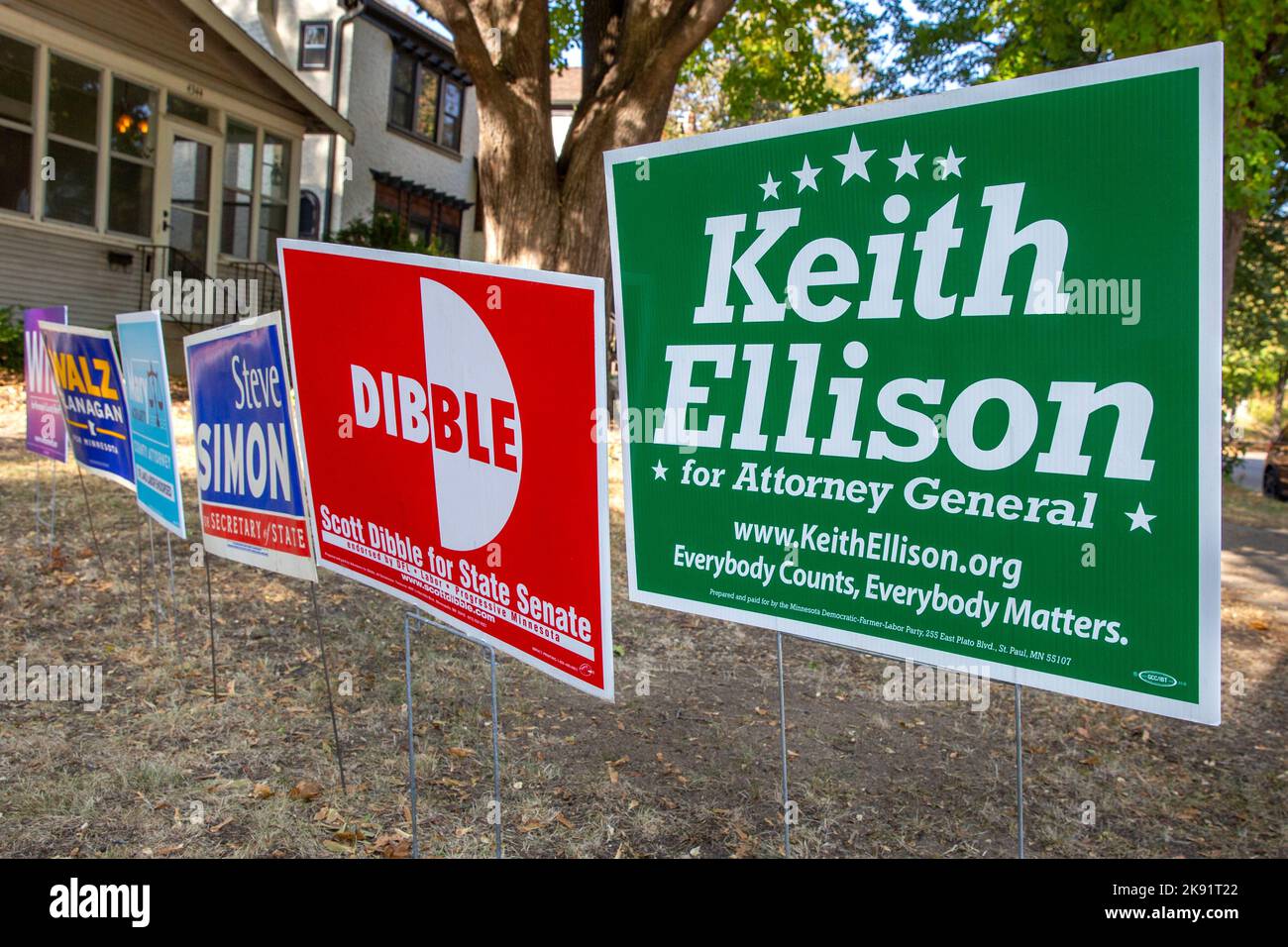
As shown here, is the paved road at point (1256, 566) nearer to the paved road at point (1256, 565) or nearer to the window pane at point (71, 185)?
the paved road at point (1256, 565)

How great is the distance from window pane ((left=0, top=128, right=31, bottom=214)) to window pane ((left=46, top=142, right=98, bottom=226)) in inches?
10.8

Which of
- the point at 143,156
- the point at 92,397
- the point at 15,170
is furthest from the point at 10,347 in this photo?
the point at 92,397

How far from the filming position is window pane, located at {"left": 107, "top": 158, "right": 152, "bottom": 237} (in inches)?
562

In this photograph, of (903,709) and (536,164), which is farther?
(536,164)

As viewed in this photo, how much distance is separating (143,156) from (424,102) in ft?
32.4

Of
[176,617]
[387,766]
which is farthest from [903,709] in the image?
[176,617]

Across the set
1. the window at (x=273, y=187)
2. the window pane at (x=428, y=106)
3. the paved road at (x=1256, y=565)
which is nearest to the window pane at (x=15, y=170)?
the window at (x=273, y=187)

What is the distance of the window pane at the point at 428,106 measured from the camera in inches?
909

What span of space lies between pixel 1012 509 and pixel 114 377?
4675 mm

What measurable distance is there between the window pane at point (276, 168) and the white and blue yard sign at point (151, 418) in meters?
13.5

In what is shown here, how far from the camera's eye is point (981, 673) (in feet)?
8.20

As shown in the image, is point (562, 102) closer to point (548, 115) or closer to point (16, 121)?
point (16, 121)

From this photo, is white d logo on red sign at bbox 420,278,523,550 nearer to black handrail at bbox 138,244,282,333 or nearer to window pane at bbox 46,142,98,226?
black handrail at bbox 138,244,282,333

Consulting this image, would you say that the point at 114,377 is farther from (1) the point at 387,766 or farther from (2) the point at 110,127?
(2) the point at 110,127
